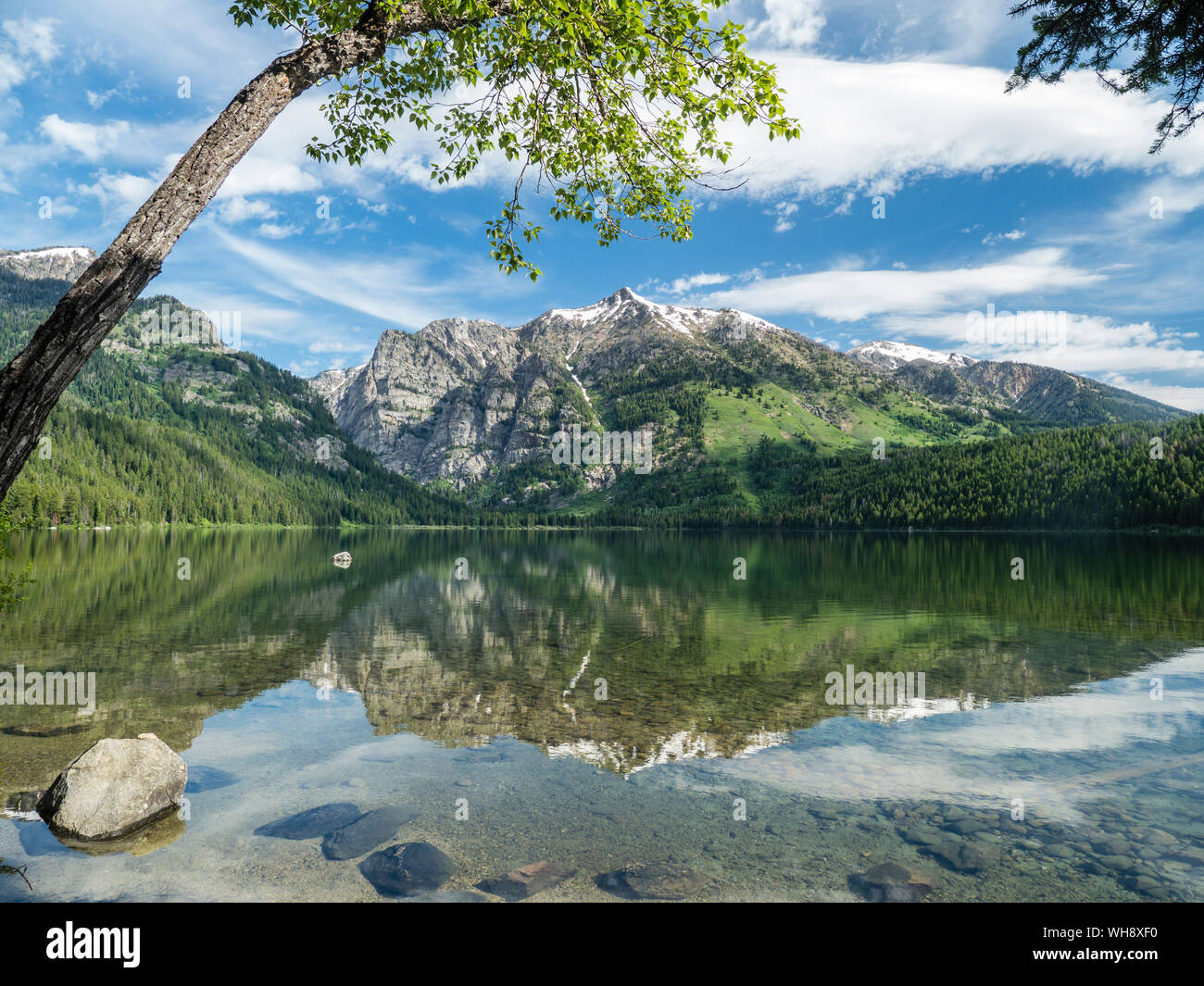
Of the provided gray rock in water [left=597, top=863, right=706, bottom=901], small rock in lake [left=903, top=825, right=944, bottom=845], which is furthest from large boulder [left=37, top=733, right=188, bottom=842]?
small rock in lake [left=903, top=825, right=944, bottom=845]

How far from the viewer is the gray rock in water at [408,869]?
1025cm

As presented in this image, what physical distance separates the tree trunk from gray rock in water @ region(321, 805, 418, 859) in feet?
26.1

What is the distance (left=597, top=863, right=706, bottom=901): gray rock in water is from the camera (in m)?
10.1

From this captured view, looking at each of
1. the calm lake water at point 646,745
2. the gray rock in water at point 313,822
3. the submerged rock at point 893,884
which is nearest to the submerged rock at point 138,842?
the calm lake water at point 646,745

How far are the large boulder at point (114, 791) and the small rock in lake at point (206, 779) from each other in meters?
0.56

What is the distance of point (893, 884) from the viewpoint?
33.8ft

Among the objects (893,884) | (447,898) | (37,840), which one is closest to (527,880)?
(447,898)

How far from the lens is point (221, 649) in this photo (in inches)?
1155

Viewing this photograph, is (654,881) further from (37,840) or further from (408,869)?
(37,840)

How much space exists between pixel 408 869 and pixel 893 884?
7757mm
